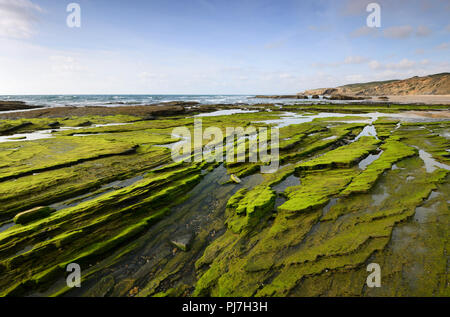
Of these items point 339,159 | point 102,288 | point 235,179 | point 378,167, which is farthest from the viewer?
point 339,159

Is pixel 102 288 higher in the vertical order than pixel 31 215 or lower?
lower

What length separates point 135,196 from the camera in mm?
9164

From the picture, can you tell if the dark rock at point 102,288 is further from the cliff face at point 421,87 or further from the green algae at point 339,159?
the cliff face at point 421,87

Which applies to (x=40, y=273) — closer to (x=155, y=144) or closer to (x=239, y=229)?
(x=239, y=229)

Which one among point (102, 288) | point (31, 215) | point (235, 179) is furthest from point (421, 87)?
point (31, 215)

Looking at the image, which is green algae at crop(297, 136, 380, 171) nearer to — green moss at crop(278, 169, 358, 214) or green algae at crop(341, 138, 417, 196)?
green moss at crop(278, 169, 358, 214)

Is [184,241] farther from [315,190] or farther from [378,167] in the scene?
[378,167]

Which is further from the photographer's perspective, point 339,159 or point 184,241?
point 339,159

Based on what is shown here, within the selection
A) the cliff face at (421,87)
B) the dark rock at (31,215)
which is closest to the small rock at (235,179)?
the dark rock at (31,215)

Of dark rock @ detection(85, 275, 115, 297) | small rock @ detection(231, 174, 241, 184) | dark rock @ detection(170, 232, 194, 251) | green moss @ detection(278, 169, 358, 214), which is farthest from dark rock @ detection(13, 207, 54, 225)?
green moss @ detection(278, 169, 358, 214)

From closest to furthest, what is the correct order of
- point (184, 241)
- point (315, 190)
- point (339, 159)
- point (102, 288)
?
point (102, 288)
point (184, 241)
point (315, 190)
point (339, 159)

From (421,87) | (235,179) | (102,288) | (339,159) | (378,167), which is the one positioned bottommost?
(102,288)

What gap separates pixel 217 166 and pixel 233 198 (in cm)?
494
